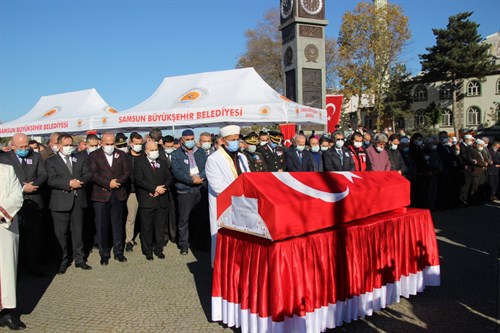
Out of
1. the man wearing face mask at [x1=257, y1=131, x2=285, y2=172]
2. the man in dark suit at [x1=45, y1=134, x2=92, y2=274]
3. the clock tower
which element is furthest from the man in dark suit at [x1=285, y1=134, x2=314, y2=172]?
the clock tower

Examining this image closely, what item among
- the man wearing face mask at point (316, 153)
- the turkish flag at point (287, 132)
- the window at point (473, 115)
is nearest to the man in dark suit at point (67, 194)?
the man wearing face mask at point (316, 153)

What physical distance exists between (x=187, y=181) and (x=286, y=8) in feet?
42.1

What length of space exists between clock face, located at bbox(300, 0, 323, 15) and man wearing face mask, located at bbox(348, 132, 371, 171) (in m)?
9.30


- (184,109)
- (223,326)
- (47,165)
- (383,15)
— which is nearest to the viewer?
(223,326)

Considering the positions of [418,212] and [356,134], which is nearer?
[418,212]

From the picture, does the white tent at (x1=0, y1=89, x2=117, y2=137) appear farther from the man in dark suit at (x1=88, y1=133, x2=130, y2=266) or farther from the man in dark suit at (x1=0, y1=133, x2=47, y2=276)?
the man in dark suit at (x1=0, y1=133, x2=47, y2=276)

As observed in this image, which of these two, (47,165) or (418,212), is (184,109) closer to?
(47,165)

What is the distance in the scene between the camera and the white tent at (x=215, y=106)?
8.91 metres

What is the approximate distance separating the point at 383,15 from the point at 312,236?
129 feet

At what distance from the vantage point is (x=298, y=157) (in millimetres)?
8812

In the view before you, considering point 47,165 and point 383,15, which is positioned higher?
point 383,15

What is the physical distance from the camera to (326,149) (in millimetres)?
9766

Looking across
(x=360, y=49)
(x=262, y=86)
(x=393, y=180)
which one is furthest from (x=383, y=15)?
(x=393, y=180)

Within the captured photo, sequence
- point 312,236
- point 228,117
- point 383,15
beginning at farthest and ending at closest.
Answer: point 383,15 → point 228,117 → point 312,236
